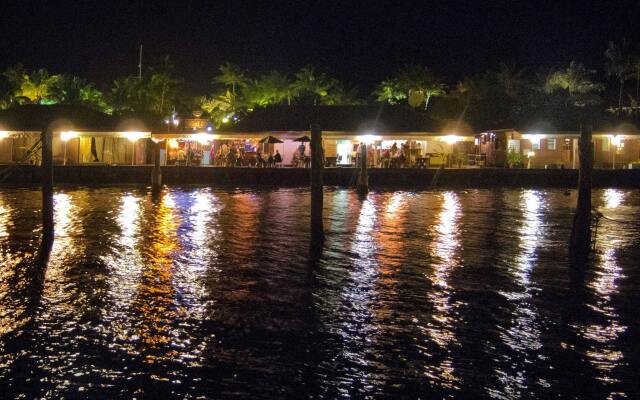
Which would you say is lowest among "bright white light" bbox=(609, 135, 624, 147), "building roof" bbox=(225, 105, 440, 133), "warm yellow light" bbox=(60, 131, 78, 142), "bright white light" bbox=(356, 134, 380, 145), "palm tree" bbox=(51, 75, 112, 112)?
"warm yellow light" bbox=(60, 131, 78, 142)

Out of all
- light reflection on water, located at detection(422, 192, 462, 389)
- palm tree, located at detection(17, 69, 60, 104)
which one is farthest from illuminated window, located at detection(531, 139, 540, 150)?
palm tree, located at detection(17, 69, 60, 104)

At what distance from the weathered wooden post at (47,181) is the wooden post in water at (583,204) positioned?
14.8 metres

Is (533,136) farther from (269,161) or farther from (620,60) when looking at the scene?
(620,60)

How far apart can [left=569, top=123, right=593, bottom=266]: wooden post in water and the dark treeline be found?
4589cm

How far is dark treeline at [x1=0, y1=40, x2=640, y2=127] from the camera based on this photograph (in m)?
69.3

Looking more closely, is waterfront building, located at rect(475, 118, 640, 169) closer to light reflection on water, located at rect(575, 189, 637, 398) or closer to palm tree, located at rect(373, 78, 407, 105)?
palm tree, located at rect(373, 78, 407, 105)

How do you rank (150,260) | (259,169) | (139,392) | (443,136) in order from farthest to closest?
(443,136) → (259,169) → (150,260) → (139,392)

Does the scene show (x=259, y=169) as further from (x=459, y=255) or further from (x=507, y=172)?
(x=459, y=255)

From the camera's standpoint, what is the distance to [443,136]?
4875cm

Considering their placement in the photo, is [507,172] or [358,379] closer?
[358,379]

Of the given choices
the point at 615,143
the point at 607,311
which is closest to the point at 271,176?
the point at 615,143

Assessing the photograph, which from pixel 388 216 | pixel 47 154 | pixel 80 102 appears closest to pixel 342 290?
pixel 47 154

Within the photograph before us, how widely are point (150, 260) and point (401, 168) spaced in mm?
31156

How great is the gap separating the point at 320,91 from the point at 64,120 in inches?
1244
